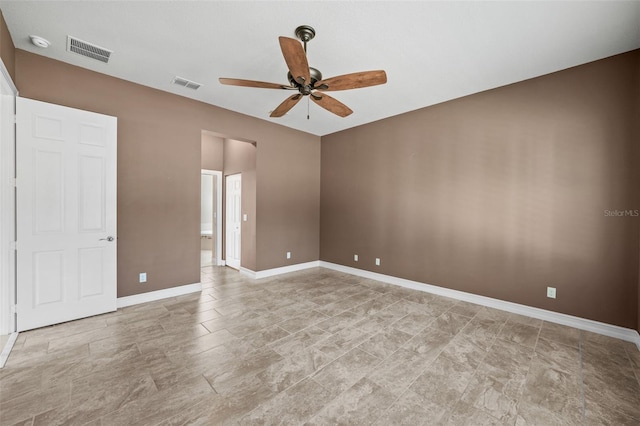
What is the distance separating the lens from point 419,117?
452cm

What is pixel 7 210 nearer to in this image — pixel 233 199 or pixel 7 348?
pixel 7 348

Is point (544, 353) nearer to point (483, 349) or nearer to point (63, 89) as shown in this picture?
point (483, 349)

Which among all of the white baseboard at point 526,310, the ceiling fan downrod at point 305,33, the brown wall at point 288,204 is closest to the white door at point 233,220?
the brown wall at point 288,204

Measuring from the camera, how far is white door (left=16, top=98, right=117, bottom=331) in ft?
9.27

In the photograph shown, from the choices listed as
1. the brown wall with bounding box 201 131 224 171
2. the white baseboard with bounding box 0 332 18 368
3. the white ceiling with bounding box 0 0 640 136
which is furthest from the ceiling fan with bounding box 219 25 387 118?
the brown wall with bounding box 201 131 224 171

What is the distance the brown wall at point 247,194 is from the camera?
17.0 feet

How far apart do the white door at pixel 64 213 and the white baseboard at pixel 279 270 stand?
88.2 inches

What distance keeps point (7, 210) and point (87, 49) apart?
188 cm

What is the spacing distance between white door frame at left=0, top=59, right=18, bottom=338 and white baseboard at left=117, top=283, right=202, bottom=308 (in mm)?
986

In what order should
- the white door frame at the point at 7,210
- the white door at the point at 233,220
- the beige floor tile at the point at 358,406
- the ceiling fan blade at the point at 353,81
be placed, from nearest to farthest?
the beige floor tile at the point at 358,406
the ceiling fan blade at the point at 353,81
the white door frame at the point at 7,210
the white door at the point at 233,220

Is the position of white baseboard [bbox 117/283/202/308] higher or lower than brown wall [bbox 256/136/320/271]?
lower

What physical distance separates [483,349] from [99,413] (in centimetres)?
316

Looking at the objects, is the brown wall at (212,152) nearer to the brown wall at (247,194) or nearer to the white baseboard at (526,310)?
the brown wall at (247,194)

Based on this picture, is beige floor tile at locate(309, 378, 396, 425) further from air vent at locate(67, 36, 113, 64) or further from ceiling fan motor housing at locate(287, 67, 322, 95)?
air vent at locate(67, 36, 113, 64)
